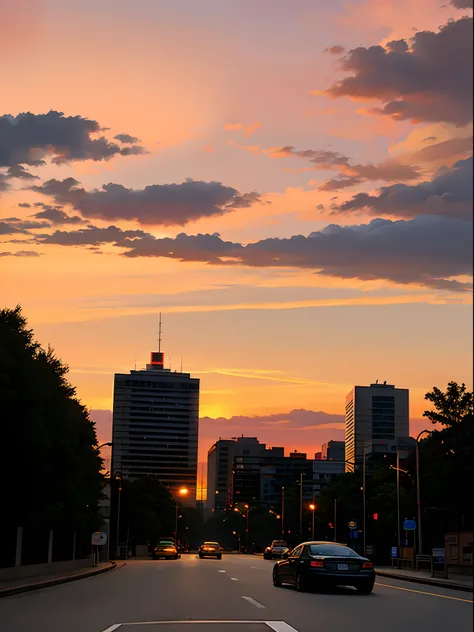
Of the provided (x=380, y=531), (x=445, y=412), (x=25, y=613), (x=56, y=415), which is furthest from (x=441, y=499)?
(x=25, y=613)

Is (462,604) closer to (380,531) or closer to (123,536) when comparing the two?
(380,531)

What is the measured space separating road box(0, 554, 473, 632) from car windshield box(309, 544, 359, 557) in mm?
1093

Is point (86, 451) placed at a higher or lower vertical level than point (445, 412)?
lower

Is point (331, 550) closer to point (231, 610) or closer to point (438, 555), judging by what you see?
point (231, 610)

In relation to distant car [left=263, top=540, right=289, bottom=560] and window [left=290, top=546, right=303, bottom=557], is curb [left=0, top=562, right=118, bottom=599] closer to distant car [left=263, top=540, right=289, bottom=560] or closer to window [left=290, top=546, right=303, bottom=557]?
window [left=290, top=546, right=303, bottom=557]

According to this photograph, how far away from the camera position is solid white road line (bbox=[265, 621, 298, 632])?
1616 cm

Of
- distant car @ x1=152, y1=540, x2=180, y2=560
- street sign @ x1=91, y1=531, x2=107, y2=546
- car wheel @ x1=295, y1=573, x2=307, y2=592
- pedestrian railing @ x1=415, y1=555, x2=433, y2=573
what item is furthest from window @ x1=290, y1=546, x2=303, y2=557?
distant car @ x1=152, y1=540, x2=180, y2=560

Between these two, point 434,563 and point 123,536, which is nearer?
point 434,563

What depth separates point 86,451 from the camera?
2532 inches

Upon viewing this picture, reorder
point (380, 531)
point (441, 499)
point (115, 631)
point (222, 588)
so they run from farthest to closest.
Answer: point (380, 531) → point (441, 499) → point (222, 588) → point (115, 631)

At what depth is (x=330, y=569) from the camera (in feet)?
88.1

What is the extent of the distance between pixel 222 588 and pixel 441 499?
5956 cm

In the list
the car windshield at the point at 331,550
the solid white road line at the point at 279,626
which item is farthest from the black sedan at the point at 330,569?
the solid white road line at the point at 279,626

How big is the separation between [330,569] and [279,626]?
10.3 meters
